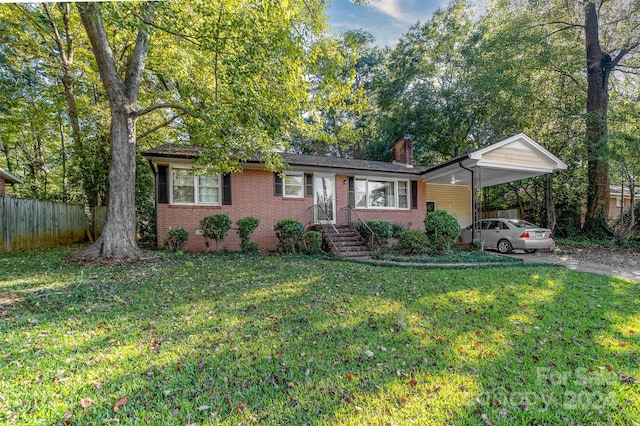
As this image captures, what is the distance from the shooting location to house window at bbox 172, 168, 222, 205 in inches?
400

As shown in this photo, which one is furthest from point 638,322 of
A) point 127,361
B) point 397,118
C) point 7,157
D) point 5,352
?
point 7,157

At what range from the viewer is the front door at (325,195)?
11.9 meters

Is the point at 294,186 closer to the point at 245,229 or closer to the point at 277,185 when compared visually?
the point at 277,185

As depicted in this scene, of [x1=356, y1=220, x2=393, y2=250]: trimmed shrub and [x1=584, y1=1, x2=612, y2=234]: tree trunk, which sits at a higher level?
[x1=584, y1=1, x2=612, y2=234]: tree trunk

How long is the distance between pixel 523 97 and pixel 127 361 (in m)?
17.0

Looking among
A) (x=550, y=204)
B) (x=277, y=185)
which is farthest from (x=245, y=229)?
(x=550, y=204)

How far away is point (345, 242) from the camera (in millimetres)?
10219

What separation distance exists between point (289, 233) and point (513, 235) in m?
8.80

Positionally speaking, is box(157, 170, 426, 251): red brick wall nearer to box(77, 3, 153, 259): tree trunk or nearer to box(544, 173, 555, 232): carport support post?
box(77, 3, 153, 259): tree trunk

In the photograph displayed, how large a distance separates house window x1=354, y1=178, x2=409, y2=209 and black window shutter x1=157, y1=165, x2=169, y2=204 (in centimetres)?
759

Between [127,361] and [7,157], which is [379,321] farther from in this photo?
[7,157]

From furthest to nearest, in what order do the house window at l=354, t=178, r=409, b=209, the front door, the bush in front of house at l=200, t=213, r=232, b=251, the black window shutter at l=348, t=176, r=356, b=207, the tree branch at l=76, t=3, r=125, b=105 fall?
the house window at l=354, t=178, r=409, b=209, the black window shutter at l=348, t=176, r=356, b=207, the front door, the bush in front of house at l=200, t=213, r=232, b=251, the tree branch at l=76, t=3, r=125, b=105

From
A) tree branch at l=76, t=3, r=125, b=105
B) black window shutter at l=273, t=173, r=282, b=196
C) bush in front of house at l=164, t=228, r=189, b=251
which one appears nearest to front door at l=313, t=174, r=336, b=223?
black window shutter at l=273, t=173, r=282, b=196

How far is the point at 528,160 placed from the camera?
11.1m
